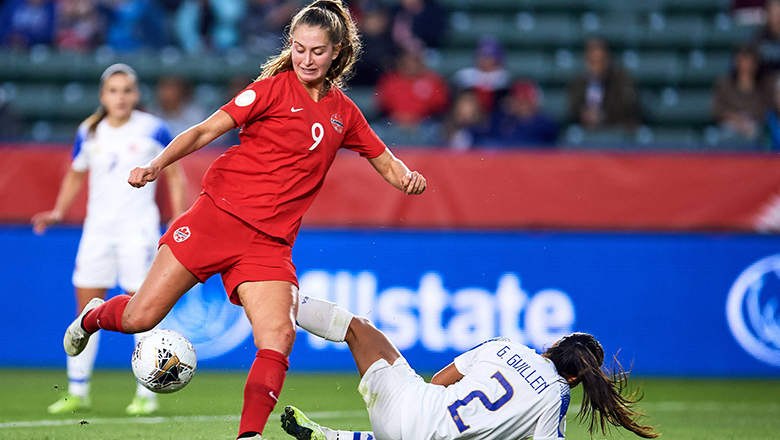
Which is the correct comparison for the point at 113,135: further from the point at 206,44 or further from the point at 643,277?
the point at 206,44

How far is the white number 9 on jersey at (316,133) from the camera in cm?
447

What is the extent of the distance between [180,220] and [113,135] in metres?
2.40

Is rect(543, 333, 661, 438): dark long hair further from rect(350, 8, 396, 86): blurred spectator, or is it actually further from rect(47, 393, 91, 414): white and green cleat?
rect(350, 8, 396, 86): blurred spectator

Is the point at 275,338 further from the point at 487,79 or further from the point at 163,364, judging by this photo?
the point at 487,79

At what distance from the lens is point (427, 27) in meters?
12.2

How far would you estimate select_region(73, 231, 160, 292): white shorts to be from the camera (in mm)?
6535

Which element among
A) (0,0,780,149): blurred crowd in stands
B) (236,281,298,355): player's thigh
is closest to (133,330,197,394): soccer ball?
(236,281,298,355): player's thigh

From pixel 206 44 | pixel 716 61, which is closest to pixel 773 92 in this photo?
pixel 716 61

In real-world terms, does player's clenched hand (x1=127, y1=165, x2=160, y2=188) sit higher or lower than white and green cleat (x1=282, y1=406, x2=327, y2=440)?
higher

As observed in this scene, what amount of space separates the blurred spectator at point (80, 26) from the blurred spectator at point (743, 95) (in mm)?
7692

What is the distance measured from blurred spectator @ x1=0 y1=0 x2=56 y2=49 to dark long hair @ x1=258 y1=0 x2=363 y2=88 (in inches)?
331

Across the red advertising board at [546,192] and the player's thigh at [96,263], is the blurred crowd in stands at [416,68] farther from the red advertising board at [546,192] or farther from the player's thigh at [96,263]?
the player's thigh at [96,263]

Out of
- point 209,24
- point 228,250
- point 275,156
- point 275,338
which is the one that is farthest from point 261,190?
point 209,24

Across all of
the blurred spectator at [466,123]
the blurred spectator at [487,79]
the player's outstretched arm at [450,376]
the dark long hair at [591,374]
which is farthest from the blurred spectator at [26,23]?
the dark long hair at [591,374]
